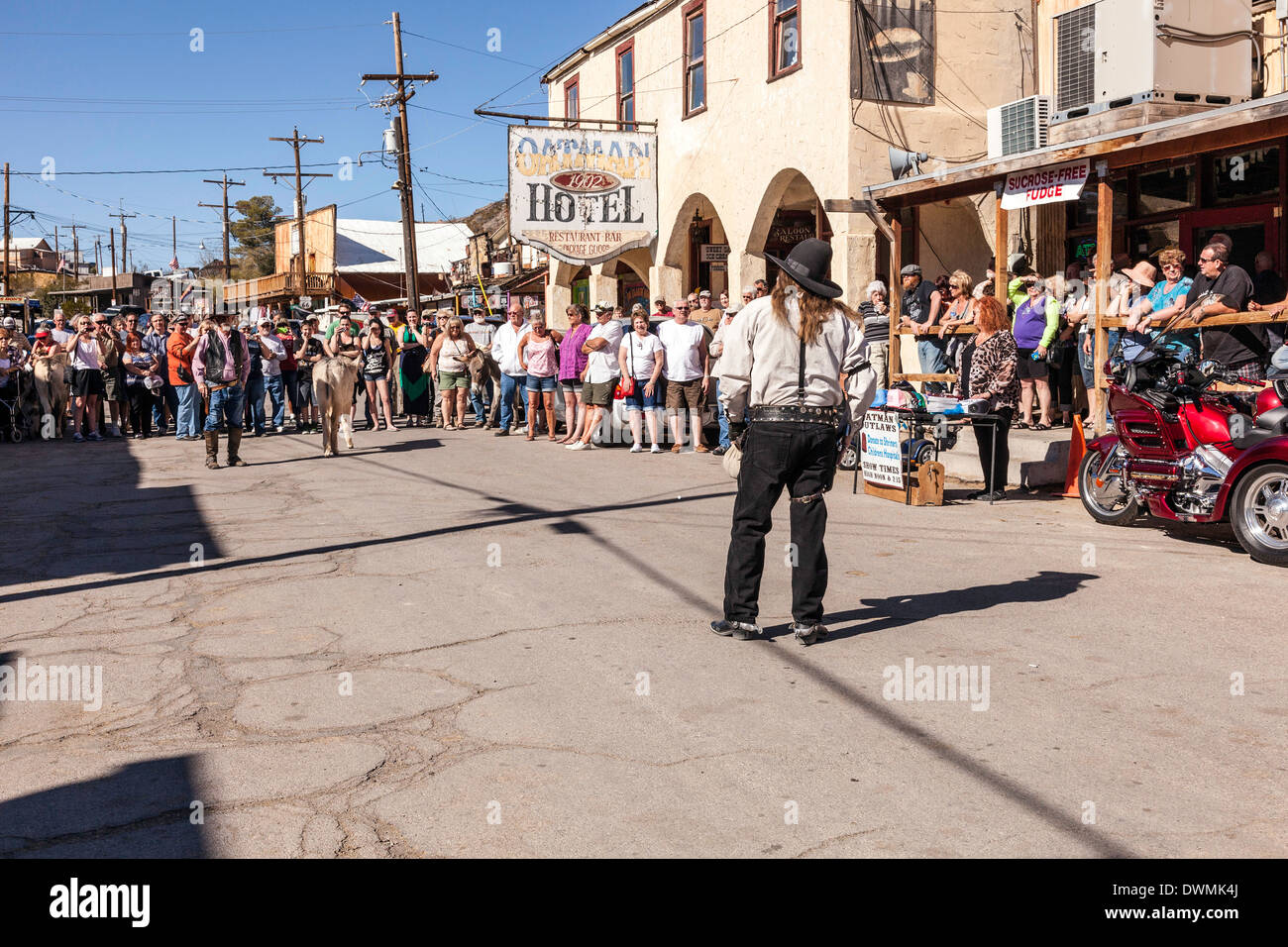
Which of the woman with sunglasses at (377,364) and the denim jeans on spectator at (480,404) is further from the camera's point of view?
the denim jeans on spectator at (480,404)

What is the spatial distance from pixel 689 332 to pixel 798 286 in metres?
8.90

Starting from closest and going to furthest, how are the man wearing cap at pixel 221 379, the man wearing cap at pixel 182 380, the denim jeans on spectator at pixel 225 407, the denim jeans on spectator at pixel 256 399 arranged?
the man wearing cap at pixel 221 379
the denim jeans on spectator at pixel 225 407
the man wearing cap at pixel 182 380
the denim jeans on spectator at pixel 256 399

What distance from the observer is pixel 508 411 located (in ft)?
61.5

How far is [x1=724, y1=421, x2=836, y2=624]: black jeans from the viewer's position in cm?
640

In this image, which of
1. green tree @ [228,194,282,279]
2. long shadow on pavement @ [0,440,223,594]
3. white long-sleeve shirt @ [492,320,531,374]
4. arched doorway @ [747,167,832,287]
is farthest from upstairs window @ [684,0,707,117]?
green tree @ [228,194,282,279]

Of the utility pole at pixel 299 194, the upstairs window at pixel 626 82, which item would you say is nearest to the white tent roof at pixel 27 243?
the utility pole at pixel 299 194

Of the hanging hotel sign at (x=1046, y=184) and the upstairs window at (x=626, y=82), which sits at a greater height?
the upstairs window at (x=626, y=82)

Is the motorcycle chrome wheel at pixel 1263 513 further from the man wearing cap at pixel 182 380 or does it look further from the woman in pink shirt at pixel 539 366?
the man wearing cap at pixel 182 380

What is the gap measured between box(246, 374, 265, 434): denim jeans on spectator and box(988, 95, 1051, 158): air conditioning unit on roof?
1136cm

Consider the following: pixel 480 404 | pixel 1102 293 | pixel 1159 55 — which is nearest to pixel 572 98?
pixel 480 404

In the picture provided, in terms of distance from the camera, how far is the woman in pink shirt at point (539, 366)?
17.6 m

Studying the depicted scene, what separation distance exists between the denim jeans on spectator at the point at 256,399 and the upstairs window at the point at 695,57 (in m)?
→ 9.08
